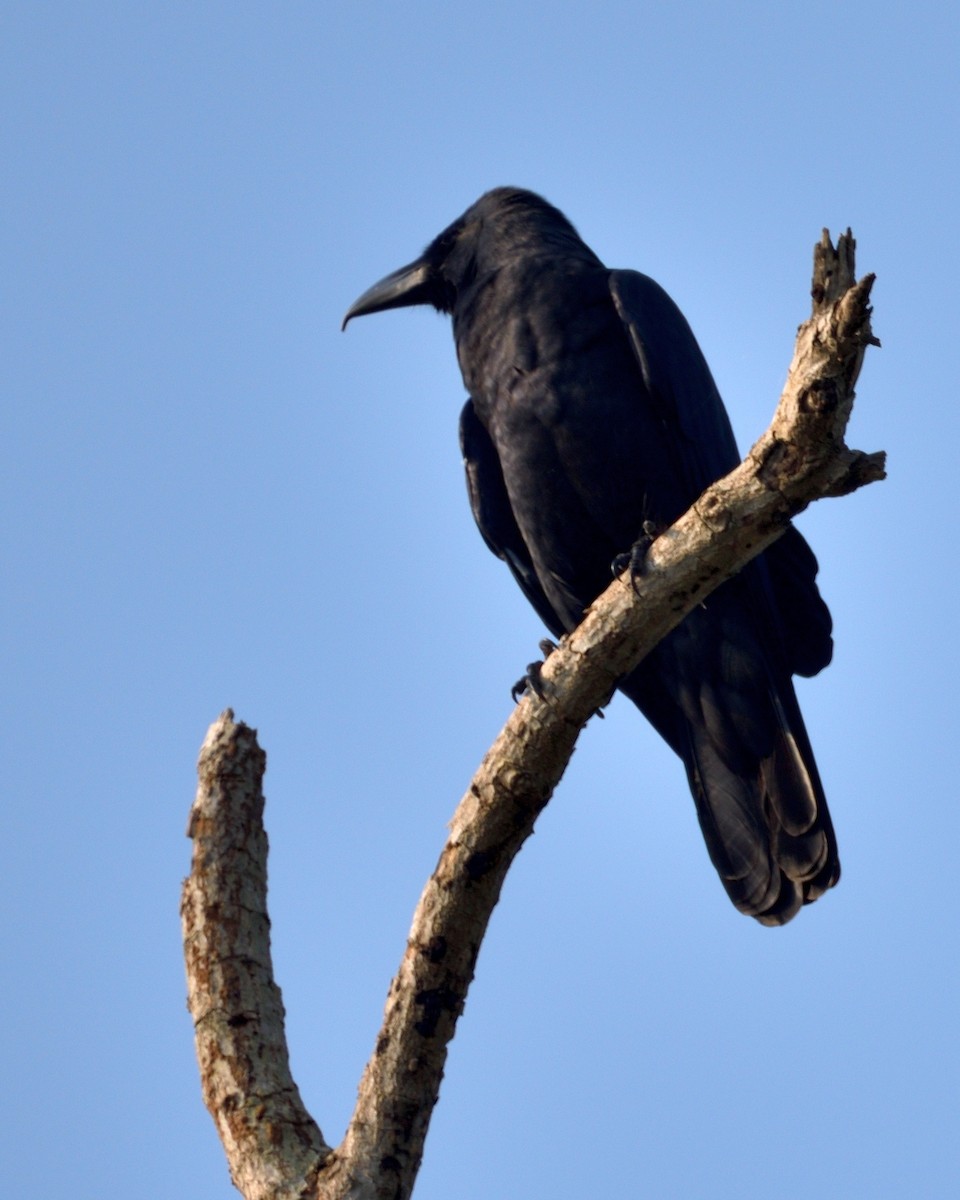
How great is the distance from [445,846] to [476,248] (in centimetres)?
364

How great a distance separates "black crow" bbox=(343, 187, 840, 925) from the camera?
560 cm

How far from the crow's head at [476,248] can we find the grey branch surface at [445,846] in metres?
2.80

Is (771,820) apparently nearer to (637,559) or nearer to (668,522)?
(668,522)

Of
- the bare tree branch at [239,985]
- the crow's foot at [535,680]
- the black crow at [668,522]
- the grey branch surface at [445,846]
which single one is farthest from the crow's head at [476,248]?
the bare tree branch at [239,985]

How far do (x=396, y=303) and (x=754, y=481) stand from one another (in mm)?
3955

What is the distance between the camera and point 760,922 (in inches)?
218

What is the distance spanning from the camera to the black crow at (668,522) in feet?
18.4

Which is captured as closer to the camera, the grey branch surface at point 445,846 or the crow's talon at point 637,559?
the grey branch surface at point 445,846

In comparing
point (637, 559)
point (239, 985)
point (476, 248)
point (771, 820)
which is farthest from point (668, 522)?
point (239, 985)

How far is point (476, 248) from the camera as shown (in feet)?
22.8

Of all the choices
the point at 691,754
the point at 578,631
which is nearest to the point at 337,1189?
the point at 578,631

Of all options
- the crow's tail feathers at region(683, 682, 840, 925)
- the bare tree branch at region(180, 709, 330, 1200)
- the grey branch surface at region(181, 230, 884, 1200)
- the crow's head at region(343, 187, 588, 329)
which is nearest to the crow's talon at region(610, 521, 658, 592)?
the grey branch surface at region(181, 230, 884, 1200)

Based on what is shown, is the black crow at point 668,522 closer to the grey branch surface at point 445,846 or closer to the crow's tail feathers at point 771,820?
the crow's tail feathers at point 771,820

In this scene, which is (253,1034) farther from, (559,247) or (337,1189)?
(559,247)
